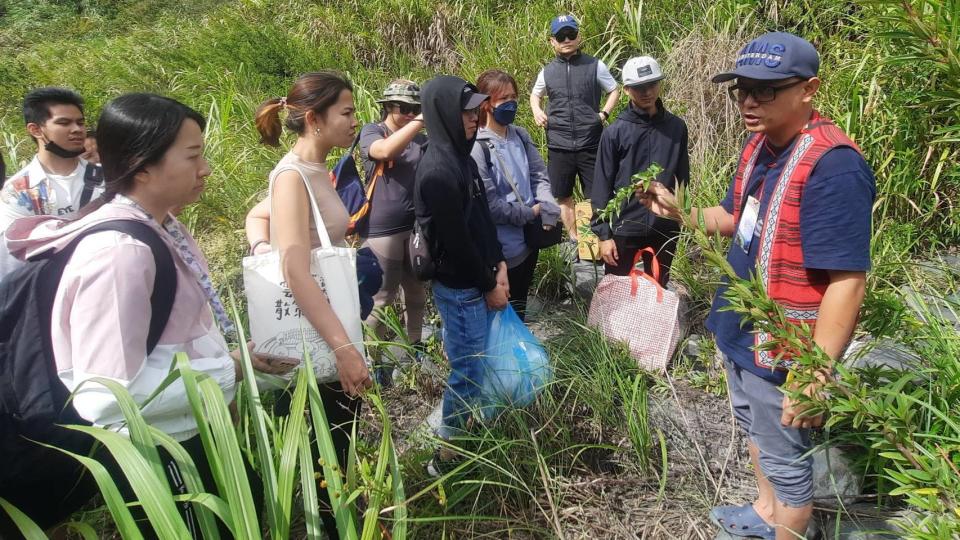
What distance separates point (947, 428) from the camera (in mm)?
1897

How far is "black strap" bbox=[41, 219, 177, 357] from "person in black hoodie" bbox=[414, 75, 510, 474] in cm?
106

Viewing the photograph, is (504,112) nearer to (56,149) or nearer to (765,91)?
(765,91)

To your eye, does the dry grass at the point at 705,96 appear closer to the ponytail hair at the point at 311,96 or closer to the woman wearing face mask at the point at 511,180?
the woman wearing face mask at the point at 511,180

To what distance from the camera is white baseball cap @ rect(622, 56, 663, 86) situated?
3195 mm

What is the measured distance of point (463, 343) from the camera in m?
2.52

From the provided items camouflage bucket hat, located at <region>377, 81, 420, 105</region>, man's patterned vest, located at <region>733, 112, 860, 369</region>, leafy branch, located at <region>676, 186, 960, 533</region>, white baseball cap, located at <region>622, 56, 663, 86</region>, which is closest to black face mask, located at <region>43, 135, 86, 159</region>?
camouflage bucket hat, located at <region>377, 81, 420, 105</region>

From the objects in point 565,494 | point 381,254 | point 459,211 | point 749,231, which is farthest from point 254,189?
point 749,231

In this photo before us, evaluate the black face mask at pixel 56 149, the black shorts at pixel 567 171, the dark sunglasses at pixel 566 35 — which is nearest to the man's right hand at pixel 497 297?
the black shorts at pixel 567 171

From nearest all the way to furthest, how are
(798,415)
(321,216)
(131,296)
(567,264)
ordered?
(131,296)
(798,415)
(321,216)
(567,264)

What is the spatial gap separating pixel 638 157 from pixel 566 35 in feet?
5.78

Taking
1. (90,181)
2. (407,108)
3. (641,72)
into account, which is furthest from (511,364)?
(90,181)

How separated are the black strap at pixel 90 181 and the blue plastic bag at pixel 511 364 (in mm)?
2396

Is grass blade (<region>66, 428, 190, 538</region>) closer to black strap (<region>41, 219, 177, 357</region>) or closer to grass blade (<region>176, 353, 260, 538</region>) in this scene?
grass blade (<region>176, 353, 260, 538</region>)

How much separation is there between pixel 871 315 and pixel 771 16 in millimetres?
4187
